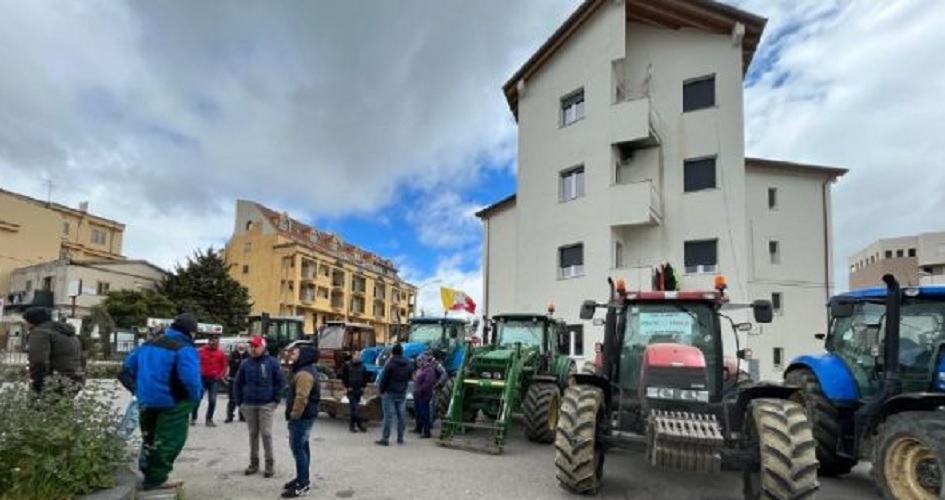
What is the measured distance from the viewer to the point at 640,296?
27.0 feet

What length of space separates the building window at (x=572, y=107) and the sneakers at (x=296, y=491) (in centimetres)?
1869

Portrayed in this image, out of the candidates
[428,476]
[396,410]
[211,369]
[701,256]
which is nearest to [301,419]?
[428,476]

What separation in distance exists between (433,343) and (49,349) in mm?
9782

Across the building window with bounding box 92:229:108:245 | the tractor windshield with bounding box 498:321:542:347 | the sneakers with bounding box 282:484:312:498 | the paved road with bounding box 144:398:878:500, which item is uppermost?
the building window with bounding box 92:229:108:245

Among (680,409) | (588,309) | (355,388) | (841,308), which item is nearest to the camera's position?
(680,409)

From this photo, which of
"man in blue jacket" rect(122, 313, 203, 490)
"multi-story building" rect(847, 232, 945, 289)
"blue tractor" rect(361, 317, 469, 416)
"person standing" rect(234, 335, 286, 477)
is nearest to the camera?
"man in blue jacket" rect(122, 313, 203, 490)

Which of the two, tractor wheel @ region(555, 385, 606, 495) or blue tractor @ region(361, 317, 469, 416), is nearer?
tractor wheel @ region(555, 385, 606, 495)

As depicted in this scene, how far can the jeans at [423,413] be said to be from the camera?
39.4ft

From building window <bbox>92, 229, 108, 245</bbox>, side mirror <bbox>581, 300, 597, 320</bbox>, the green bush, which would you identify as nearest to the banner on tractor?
side mirror <bbox>581, 300, 597, 320</bbox>

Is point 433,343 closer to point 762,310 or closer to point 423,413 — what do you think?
point 423,413

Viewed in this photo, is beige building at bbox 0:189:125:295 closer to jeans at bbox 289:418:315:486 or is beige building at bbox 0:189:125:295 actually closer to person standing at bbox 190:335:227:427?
person standing at bbox 190:335:227:427

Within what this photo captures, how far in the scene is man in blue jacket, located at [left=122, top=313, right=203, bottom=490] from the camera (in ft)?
20.2

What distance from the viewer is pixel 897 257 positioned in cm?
4066

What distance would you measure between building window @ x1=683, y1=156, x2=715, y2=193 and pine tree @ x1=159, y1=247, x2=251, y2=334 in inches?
1467
